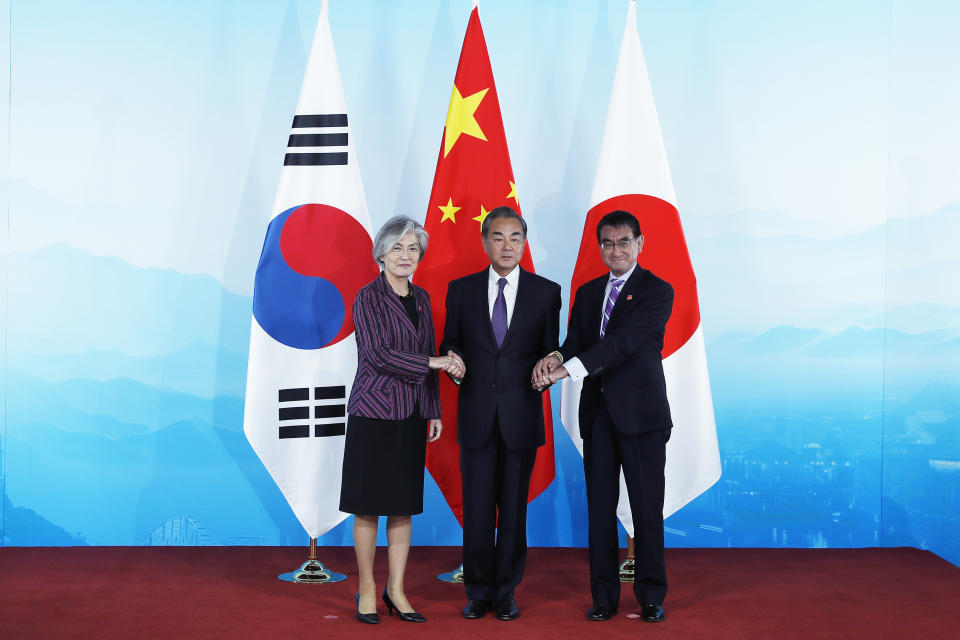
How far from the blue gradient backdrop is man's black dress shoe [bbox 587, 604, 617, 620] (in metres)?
1.23

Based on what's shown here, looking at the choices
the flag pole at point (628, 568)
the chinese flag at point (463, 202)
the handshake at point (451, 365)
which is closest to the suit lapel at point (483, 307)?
the handshake at point (451, 365)

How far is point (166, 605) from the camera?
3109mm

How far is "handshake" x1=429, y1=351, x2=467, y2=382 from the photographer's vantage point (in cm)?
292

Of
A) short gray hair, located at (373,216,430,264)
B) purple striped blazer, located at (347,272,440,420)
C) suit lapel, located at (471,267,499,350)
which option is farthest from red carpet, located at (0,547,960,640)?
short gray hair, located at (373,216,430,264)

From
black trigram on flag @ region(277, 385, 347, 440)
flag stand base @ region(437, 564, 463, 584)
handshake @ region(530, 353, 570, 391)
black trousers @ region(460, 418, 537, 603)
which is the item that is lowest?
flag stand base @ region(437, 564, 463, 584)

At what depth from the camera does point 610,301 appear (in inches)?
120

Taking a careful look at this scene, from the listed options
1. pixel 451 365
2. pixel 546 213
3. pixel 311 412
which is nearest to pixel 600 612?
pixel 451 365

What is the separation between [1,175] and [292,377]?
78.4 inches

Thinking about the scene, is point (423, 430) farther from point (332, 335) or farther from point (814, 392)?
point (814, 392)

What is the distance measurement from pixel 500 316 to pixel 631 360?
518 millimetres

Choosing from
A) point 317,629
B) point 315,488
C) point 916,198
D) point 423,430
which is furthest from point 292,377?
point 916,198

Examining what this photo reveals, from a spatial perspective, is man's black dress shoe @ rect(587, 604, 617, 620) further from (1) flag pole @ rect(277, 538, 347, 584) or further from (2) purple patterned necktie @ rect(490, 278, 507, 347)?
(1) flag pole @ rect(277, 538, 347, 584)

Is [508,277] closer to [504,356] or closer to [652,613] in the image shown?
[504,356]

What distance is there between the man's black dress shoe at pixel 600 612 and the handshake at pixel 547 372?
2.78 feet
